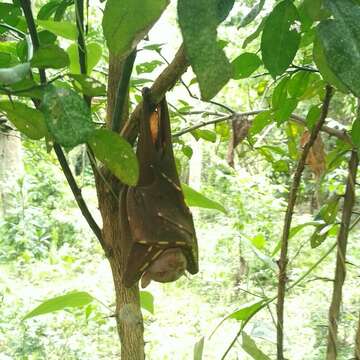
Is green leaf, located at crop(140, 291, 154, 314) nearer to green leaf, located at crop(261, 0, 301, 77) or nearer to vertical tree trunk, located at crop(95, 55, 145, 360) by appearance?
vertical tree trunk, located at crop(95, 55, 145, 360)

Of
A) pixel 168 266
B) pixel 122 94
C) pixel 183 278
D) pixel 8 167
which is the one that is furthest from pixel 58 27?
pixel 8 167

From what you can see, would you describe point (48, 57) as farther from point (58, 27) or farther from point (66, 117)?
point (58, 27)

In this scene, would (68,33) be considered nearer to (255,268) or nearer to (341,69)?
(341,69)

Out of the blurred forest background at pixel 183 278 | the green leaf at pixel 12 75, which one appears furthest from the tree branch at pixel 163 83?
the blurred forest background at pixel 183 278

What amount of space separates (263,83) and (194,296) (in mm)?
2493

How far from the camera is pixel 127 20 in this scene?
0.79 feet

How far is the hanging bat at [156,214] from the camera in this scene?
1.65ft

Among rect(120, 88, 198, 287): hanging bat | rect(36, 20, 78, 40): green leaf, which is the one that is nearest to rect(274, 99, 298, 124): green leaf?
rect(120, 88, 198, 287): hanging bat

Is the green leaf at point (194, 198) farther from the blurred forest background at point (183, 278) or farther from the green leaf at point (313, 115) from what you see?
the blurred forest background at point (183, 278)

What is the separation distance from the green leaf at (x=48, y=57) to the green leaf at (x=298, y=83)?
0.30 meters

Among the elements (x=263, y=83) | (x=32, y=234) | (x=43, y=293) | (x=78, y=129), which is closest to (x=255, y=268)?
(x=43, y=293)

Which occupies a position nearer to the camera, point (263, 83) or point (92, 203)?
point (263, 83)

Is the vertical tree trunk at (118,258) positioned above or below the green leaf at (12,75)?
below

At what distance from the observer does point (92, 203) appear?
3699 millimetres
